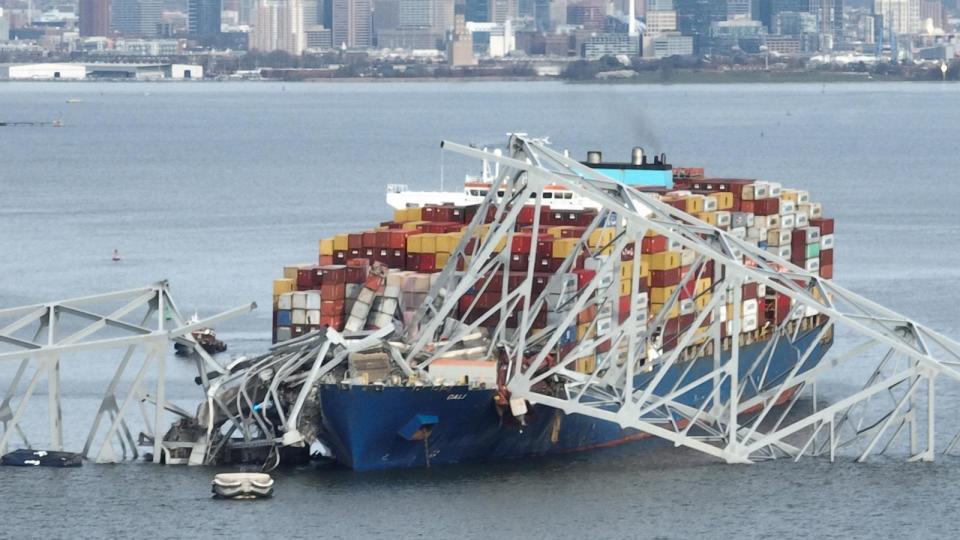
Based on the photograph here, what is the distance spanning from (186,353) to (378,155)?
105103 millimetres

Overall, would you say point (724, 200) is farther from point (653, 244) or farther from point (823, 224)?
point (653, 244)

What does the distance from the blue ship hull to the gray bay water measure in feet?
1.78

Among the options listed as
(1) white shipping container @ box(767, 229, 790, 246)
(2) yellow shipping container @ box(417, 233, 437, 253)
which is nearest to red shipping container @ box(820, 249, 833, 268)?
(1) white shipping container @ box(767, 229, 790, 246)

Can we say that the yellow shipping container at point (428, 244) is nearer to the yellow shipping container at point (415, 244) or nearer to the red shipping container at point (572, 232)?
the yellow shipping container at point (415, 244)

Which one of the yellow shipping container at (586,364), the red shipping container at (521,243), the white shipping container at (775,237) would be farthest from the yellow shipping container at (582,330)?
the white shipping container at (775,237)

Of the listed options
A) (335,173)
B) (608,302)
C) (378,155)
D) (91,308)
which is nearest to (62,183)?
(335,173)

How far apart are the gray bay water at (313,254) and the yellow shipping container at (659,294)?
293 inches

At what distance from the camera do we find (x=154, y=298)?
57.3 metres

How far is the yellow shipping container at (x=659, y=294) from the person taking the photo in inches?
2586

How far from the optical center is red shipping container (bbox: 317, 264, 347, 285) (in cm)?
5869

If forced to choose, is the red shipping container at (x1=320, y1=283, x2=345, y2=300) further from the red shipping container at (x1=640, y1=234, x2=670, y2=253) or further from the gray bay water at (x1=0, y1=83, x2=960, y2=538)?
the red shipping container at (x1=640, y1=234, x2=670, y2=253)

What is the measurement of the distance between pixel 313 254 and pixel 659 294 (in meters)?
37.4

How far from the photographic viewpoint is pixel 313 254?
331 ft

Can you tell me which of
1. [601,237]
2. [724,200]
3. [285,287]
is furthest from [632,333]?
[724,200]
